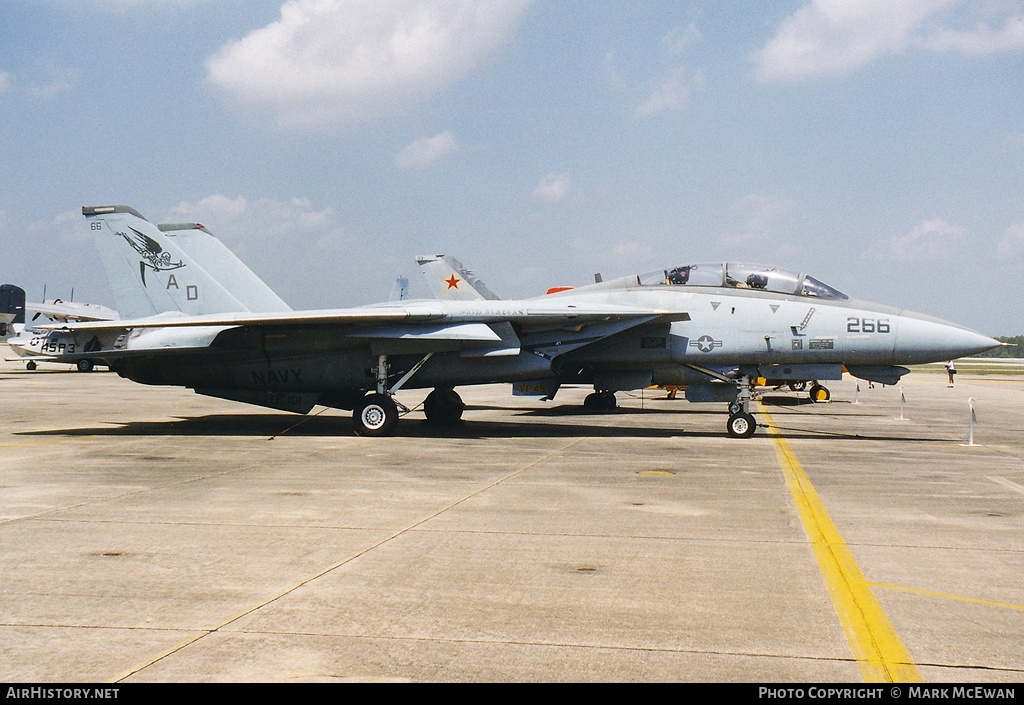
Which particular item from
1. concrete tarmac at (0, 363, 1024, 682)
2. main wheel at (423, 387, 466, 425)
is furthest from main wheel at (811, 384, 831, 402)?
concrete tarmac at (0, 363, 1024, 682)

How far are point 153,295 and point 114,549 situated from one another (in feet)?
36.3

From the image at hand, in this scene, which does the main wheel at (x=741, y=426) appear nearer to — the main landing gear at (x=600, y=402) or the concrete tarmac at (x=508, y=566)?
the concrete tarmac at (x=508, y=566)

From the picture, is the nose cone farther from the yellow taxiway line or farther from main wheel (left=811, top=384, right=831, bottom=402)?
main wheel (left=811, top=384, right=831, bottom=402)

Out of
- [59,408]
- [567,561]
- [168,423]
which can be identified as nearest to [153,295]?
[168,423]

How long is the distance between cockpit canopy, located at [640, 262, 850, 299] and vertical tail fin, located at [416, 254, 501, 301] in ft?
37.9

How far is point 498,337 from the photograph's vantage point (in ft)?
46.8

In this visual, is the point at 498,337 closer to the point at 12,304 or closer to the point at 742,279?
the point at 742,279

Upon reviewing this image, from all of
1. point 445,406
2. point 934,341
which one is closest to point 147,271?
point 445,406

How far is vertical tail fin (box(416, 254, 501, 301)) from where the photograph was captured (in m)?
25.9

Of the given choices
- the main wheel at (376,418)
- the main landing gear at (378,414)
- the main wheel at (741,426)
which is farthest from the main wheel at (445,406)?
the main wheel at (741,426)

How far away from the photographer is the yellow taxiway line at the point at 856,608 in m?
3.62

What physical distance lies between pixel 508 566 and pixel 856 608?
213cm
